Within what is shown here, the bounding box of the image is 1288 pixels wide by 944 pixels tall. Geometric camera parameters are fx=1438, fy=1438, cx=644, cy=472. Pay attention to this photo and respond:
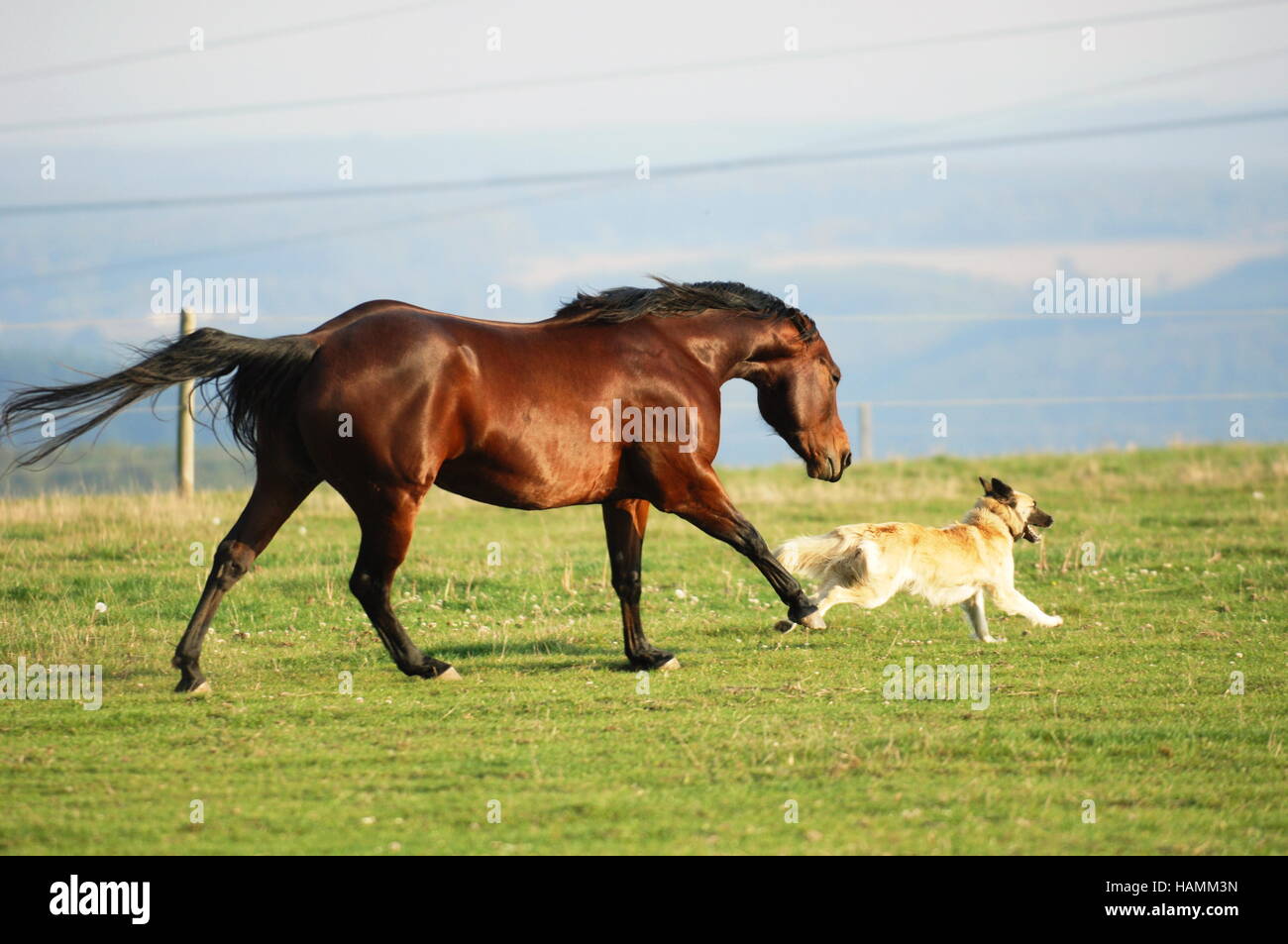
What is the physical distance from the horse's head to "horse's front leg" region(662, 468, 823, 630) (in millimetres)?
814

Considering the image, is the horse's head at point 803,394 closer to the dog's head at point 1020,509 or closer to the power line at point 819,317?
the dog's head at point 1020,509

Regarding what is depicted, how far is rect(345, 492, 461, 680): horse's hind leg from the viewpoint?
8.35 meters

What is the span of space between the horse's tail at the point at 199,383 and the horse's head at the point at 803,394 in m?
3.08

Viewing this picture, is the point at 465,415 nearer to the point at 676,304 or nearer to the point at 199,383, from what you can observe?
the point at 199,383

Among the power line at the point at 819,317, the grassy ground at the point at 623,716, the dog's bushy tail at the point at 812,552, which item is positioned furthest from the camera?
the power line at the point at 819,317

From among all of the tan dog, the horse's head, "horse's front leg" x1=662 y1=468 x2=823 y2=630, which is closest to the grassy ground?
the tan dog

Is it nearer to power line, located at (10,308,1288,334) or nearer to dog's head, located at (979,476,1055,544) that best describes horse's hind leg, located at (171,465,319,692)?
dog's head, located at (979,476,1055,544)

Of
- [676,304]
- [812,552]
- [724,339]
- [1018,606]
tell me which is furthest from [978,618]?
[676,304]

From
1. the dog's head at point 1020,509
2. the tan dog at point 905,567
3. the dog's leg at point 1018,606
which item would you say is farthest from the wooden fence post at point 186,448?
the dog's leg at point 1018,606

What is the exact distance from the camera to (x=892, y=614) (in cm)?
1128

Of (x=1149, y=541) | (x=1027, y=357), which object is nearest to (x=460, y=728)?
(x=1149, y=541)

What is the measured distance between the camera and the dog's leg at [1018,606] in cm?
1026

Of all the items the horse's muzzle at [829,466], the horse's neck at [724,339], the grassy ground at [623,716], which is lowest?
the grassy ground at [623,716]

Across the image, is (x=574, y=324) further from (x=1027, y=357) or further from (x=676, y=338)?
(x=1027, y=357)
